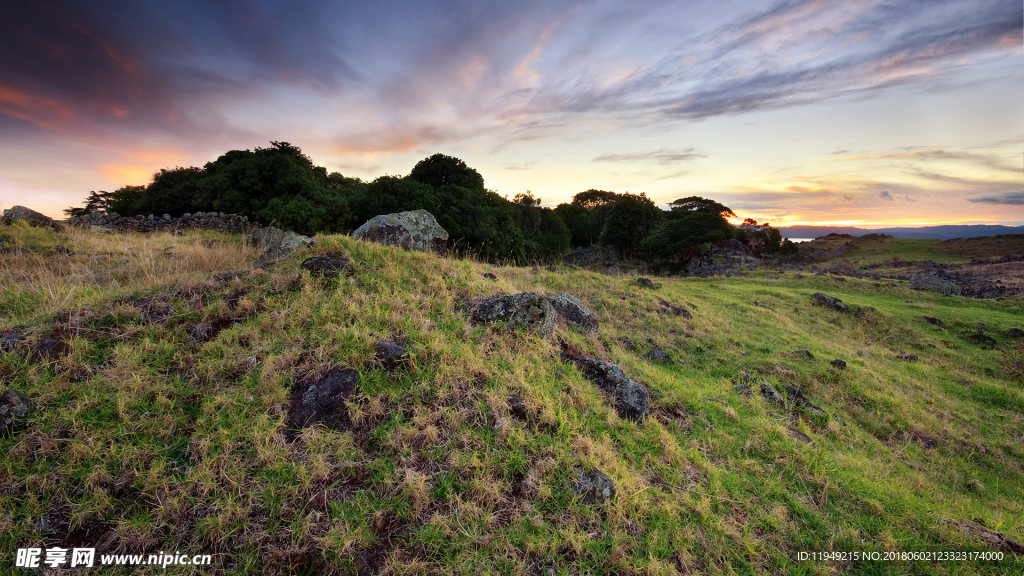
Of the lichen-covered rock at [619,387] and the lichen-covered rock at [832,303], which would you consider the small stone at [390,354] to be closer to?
the lichen-covered rock at [619,387]

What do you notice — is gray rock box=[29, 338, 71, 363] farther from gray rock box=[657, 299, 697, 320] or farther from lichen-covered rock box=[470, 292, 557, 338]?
gray rock box=[657, 299, 697, 320]

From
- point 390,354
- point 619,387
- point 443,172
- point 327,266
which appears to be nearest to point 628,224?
point 443,172

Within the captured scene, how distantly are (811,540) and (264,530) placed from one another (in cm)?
440

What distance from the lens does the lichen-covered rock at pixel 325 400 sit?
3.36 meters

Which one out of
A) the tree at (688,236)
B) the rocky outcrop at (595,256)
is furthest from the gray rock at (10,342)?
→ the rocky outcrop at (595,256)

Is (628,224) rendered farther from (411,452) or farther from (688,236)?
(411,452)

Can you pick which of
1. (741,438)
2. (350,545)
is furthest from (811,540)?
(350,545)

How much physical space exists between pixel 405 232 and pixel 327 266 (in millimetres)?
4869

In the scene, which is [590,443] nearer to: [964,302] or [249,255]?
[249,255]

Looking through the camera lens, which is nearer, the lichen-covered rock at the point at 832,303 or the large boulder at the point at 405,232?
the large boulder at the point at 405,232

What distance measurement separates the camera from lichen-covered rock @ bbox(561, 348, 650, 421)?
4.48m

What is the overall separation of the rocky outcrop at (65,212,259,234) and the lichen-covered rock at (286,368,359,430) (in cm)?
1576

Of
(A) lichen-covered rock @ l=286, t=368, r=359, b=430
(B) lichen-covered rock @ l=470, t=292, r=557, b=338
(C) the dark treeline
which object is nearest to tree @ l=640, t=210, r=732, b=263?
(C) the dark treeline

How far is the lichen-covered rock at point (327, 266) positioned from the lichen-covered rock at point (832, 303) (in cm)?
1920
